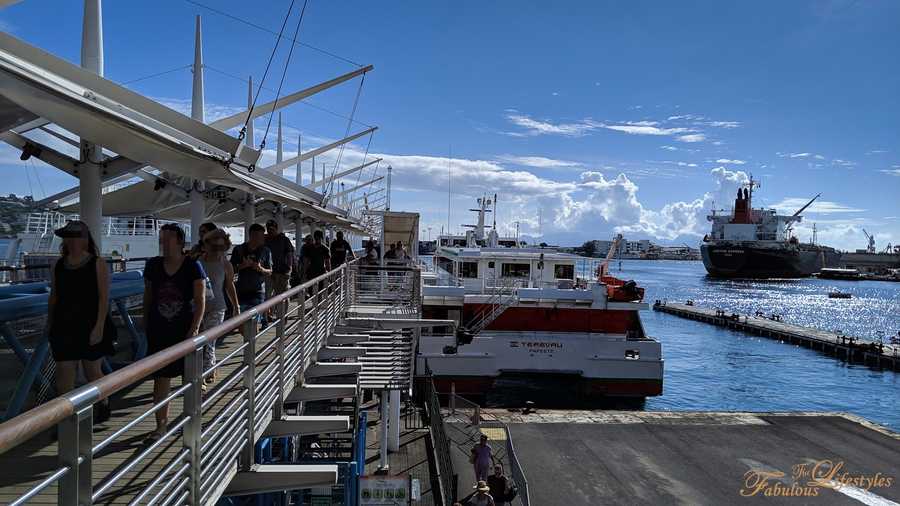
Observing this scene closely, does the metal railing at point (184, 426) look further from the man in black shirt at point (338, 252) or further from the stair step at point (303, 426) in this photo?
the man in black shirt at point (338, 252)

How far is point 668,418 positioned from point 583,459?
546cm

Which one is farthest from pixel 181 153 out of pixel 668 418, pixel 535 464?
pixel 668 418

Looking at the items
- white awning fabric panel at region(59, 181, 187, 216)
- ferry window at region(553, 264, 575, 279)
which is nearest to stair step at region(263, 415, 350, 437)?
white awning fabric panel at region(59, 181, 187, 216)

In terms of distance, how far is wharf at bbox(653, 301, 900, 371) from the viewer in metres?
42.2

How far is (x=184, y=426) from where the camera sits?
3.25 metres

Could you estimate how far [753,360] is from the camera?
4378 centimetres

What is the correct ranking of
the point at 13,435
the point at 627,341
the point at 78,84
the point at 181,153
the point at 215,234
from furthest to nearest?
the point at 627,341 < the point at 215,234 < the point at 181,153 < the point at 78,84 < the point at 13,435

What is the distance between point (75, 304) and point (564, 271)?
24763 millimetres

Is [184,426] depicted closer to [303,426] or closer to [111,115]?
[111,115]

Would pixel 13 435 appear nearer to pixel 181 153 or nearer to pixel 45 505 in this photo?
pixel 45 505

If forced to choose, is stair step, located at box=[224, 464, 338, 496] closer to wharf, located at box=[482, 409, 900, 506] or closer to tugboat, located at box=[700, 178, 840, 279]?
wharf, located at box=[482, 409, 900, 506]

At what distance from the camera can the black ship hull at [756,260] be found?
4865 inches

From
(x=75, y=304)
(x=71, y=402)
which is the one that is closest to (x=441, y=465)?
(x=75, y=304)

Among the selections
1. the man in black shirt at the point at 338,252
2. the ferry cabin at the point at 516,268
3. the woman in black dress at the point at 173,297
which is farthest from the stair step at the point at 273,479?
the ferry cabin at the point at 516,268
